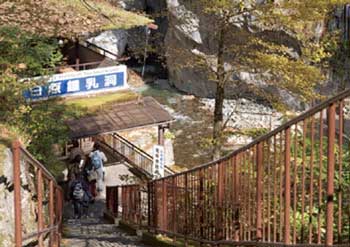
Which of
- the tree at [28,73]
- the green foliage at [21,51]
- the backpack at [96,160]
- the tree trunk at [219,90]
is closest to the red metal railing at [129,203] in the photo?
the backpack at [96,160]

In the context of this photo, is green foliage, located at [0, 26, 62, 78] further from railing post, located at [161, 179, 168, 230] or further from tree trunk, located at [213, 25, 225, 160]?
tree trunk, located at [213, 25, 225, 160]

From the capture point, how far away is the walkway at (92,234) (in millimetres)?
9883

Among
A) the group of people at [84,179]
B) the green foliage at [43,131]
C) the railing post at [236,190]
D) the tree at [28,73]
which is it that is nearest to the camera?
the railing post at [236,190]

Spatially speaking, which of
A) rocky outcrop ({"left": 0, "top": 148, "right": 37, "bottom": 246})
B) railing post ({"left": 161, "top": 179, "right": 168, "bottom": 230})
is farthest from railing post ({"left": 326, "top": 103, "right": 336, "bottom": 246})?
railing post ({"left": 161, "top": 179, "right": 168, "bottom": 230})

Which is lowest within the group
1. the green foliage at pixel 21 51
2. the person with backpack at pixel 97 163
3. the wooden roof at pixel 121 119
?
the person with backpack at pixel 97 163

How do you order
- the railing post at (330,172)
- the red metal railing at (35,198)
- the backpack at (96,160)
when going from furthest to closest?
the backpack at (96,160) → the red metal railing at (35,198) → the railing post at (330,172)

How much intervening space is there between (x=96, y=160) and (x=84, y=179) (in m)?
0.64

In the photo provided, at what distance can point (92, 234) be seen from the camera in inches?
443

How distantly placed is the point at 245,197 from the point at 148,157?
1322 cm

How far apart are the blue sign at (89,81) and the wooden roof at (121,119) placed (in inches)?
23.9

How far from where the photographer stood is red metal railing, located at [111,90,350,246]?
14.0 ft

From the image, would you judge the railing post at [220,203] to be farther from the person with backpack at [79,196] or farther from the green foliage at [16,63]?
the person with backpack at [79,196]

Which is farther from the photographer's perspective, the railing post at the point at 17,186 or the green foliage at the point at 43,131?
the green foliage at the point at 43,131

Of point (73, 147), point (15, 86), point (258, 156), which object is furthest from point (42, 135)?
point (73, 147)
